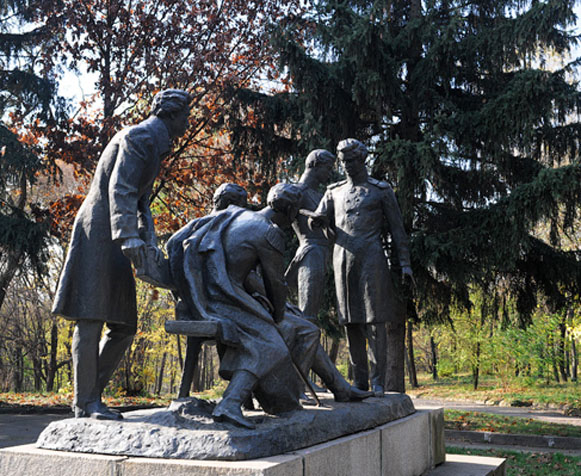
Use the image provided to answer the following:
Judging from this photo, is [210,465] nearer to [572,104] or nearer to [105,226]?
[105,226]

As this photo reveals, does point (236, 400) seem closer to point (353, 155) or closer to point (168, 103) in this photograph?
point (168, 103)

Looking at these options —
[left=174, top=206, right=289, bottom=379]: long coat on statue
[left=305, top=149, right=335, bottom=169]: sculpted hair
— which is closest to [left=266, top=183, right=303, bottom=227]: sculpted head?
[left=174, top=206, right=289, bottom=379]: long coat on statue

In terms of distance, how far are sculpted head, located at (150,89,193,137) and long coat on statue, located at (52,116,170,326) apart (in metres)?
0.15

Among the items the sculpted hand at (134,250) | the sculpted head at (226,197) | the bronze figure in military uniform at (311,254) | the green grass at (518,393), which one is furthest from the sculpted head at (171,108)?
the green grass at (518,393)

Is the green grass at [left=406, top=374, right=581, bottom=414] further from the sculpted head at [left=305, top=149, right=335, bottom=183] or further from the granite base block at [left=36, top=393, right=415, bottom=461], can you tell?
the granite base block at [left=36, top=393, right=415, bottom=461]

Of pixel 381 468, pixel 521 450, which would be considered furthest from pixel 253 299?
pixel 521 450

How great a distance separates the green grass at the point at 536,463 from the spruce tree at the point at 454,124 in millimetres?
2816

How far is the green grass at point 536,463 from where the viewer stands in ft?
22.7

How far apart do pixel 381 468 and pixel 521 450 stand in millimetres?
5303

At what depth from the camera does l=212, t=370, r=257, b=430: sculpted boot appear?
3.35 meters

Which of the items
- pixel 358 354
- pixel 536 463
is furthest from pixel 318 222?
pixel 536 463

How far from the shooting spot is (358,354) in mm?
5789

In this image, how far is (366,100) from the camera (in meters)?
11.8

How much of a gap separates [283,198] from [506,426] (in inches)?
317
